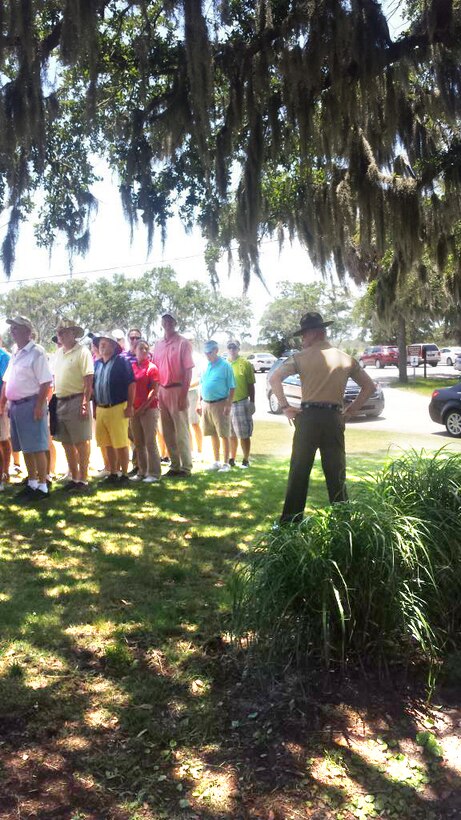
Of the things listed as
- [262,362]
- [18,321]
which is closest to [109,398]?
[18,321]

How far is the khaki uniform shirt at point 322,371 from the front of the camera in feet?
15.9

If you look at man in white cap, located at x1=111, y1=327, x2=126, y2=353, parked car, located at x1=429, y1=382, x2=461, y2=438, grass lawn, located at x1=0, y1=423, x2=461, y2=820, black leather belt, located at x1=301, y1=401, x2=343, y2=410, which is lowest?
grass lawn, located at x1=0, y1=423, x2=461, y2=820

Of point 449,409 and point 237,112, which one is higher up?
point 237,112

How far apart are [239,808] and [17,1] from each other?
17.9ft

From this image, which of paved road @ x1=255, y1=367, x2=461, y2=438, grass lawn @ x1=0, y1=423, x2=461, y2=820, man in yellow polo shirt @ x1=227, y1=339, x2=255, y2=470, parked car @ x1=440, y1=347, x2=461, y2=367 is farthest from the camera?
parked car @ x1=440, y1=347, x2=461, y2=367

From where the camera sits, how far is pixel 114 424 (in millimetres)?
7234

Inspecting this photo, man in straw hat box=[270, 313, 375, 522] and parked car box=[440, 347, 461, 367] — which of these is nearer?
man in straw hat box=[270, 313, 375, 522]

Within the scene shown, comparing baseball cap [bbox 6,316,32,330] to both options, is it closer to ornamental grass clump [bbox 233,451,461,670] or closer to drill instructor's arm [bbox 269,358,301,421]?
drill instructor's arm [bbox 269,358,301,421]

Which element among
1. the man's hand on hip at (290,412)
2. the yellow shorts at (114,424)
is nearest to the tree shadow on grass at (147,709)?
the man's hand on hip at (290,412)

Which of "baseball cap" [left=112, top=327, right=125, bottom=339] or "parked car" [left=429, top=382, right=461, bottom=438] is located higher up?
"baseball cap" [left=112, top=327, right=125, bottom=339]

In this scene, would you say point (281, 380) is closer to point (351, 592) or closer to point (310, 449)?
point (310, 449)

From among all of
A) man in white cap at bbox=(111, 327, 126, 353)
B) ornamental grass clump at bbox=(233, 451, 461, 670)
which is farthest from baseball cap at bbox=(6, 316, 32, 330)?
ornamental grass clump at bbox=(233, 451, 461, 670)

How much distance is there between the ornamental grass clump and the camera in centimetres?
299

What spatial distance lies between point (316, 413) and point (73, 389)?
319 cm
